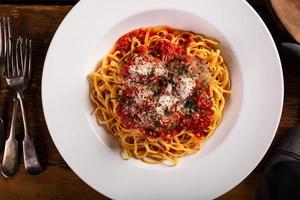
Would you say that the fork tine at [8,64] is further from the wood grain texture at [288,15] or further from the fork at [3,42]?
the wood grain texture at [288,15]

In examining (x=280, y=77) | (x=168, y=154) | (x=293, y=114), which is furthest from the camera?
(x=293, y=114)

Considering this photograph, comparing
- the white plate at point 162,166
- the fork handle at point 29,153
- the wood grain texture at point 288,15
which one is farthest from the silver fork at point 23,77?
the wood grain texture at point 288,15

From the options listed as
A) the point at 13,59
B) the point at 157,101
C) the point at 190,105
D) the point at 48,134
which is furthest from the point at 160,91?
the point at 13,59

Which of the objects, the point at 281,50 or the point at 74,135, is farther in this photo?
the point at 281,50

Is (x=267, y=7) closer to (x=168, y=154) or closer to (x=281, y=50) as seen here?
(x=281, y=50)

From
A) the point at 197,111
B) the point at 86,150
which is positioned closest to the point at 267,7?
the point at 197,111

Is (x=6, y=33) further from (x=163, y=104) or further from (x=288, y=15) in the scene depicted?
(x=288, y=15)

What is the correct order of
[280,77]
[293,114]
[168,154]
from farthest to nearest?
[293,114] → [168,154] → [280,77]
